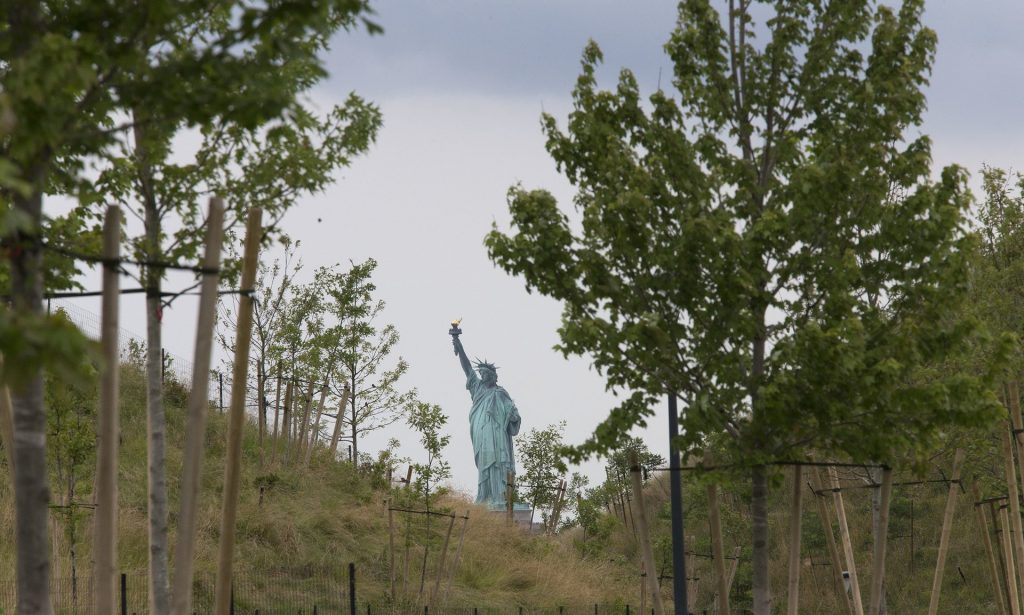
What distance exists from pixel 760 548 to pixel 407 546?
37.7ft

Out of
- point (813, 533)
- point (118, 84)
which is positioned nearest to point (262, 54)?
point (118, 84)

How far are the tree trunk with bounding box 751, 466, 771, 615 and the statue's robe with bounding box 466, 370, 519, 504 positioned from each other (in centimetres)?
2594

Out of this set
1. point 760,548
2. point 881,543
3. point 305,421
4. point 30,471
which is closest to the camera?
point 30,471

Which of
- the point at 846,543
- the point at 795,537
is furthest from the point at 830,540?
the point at 795,537

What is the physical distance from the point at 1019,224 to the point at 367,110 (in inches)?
454

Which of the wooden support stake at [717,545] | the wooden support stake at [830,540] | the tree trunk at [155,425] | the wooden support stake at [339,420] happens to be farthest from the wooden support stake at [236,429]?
the wooden support stake at [339,420]

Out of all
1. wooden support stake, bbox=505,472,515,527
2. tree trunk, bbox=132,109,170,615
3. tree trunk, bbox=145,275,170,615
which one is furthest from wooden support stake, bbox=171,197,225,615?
→ wooden support stake, bbox=505,472,515,527

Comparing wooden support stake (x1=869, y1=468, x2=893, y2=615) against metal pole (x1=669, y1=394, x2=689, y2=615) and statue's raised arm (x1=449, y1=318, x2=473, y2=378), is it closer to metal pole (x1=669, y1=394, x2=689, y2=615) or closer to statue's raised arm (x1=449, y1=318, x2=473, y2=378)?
metal pole (x1=669, y1=394, x2=689, y2=615)

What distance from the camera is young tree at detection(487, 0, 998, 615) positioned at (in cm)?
987

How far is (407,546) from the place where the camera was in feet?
68.6

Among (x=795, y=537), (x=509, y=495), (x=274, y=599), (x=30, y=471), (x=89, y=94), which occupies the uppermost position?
(x=89, y=94)

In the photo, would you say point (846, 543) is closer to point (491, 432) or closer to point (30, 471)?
point (30, 471)

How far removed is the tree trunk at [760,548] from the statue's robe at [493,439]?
2594 cm

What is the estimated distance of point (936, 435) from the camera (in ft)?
32.9
